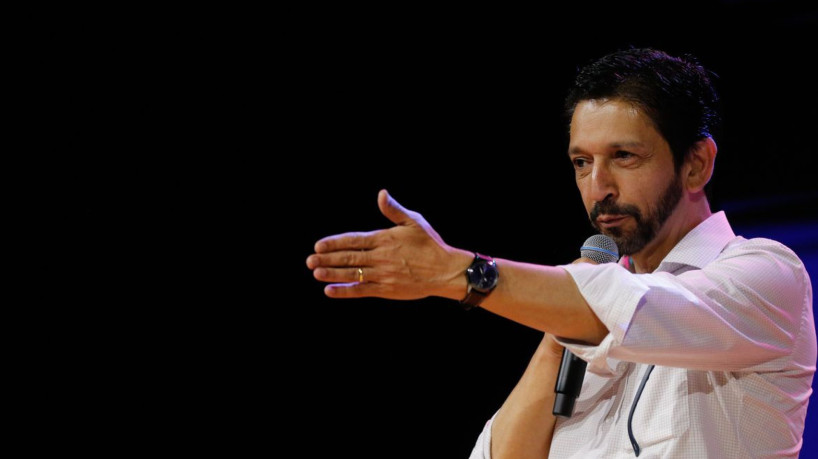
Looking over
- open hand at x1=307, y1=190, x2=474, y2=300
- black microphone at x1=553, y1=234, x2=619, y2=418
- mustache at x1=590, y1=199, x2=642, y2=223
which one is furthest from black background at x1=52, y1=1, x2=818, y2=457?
open hand at x1=307, y1=190, x2=474, y2=300

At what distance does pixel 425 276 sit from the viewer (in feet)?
4.35

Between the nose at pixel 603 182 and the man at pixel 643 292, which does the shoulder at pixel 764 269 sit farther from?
the nose at pixel 603 182

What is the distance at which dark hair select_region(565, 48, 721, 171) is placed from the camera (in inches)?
72.1

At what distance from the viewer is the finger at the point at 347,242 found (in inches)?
50.7

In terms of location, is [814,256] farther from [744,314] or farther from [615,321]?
[615,321]

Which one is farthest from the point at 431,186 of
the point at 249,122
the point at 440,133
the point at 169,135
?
the point at 169,135

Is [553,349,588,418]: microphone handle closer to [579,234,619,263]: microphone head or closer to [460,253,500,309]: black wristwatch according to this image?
[579,234,619,263]: microphone head

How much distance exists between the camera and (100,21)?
276 cm

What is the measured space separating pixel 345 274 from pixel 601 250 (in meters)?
0.84

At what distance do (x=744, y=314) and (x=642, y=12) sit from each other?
210 cm

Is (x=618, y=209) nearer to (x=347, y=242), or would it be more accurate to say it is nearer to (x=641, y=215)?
(x=641, y=215)

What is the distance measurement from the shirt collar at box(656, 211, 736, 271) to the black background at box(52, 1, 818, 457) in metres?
1.18

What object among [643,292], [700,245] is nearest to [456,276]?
[643,292]

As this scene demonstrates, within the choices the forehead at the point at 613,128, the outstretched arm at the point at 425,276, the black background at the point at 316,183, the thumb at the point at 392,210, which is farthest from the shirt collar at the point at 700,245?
the black background at the point at 316,183
